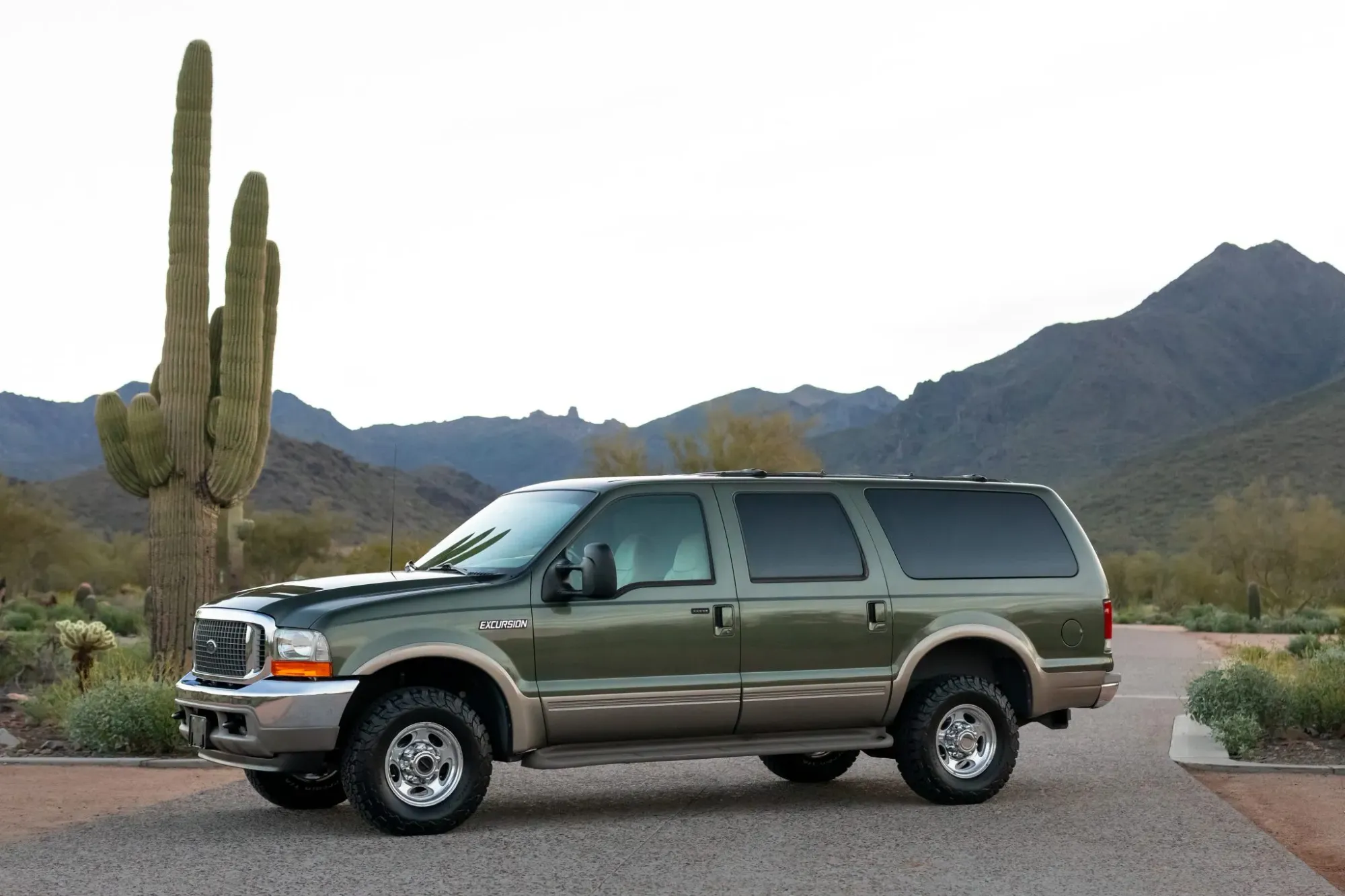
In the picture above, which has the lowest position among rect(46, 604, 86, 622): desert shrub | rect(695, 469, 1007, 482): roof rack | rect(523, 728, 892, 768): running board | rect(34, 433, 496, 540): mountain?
rect(523, 728, 892, 768): running board

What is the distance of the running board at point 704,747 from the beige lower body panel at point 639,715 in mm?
55

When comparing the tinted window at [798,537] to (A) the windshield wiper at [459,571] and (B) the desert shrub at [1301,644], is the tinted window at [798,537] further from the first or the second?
(B) the desert shrub at [1301,644]

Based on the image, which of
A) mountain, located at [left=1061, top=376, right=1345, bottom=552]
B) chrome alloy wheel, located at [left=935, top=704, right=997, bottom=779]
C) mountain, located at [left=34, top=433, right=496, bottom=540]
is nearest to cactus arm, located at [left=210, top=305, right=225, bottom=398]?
chrome alloy wheel, located at [left=935, top=704, right=997, bottom=779]

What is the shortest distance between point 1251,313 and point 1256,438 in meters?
A: 50.8

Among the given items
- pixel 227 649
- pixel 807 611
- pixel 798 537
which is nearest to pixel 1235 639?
pixel 798 537

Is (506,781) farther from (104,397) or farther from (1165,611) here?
(1165,611)

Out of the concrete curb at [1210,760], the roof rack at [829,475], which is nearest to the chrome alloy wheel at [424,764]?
the roof rack at [829,475]

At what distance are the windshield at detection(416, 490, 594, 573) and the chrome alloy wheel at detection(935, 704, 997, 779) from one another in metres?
2.99

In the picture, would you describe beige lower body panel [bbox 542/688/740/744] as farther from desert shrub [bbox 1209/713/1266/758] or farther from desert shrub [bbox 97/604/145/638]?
desert shrub [bbox 97/604/145/638]

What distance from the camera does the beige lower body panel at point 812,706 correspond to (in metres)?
11.3

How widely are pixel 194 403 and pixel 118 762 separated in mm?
7028

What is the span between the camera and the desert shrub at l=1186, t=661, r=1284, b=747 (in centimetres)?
1530

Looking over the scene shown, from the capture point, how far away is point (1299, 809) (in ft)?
39.2

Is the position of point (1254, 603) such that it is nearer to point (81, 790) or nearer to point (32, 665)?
Result: point (32, 665)
